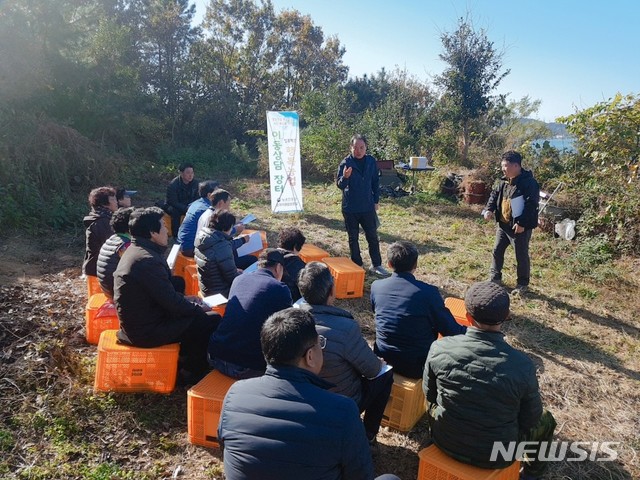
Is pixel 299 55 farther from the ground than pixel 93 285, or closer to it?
farther from the ground

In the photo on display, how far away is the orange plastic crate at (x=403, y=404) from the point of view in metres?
3.03

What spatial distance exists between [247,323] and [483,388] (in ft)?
4.72

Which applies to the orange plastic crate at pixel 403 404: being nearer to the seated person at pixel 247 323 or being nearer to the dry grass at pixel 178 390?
the dry grass at pixel 178 390

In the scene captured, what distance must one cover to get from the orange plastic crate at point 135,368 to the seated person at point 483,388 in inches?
74.1

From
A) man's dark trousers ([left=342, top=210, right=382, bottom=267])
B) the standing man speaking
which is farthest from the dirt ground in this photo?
the standing man speaking

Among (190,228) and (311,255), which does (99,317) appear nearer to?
(190,228)

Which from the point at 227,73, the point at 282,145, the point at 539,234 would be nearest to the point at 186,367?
the point at 282,145

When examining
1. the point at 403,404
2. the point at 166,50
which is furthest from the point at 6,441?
the point at 166,50

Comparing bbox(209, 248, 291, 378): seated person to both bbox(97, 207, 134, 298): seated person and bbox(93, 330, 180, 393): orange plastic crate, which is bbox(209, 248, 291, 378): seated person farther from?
bbox(97, 207, 134, 298): seated person

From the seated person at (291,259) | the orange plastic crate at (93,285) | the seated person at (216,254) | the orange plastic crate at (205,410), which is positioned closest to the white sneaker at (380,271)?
the seated person at (291,259)

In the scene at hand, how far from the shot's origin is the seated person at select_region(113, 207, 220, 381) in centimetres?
314

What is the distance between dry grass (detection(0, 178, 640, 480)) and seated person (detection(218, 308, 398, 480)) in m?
1.23

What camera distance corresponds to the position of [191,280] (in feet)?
16.1

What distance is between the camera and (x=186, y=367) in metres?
3.59
